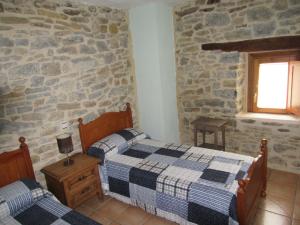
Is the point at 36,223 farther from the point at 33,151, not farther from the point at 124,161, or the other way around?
the point at 124,161

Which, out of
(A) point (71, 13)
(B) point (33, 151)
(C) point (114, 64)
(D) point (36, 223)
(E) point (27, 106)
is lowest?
(D) point (36, 223)

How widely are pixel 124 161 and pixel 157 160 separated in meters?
0.44

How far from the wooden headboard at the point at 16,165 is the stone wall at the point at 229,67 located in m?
2.71

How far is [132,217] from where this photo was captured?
9.30 feet

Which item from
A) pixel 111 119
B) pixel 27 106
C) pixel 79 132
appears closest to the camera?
pixel 27 106

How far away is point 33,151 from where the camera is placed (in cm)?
290

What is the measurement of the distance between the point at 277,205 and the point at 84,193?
7.77 ft

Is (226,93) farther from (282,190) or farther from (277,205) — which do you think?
(277,205)

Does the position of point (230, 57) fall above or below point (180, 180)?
above

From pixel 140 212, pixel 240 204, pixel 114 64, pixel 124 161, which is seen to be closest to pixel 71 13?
pixel 114 64

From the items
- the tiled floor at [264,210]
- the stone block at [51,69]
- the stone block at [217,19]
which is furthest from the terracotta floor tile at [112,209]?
the stone block at [217,19]

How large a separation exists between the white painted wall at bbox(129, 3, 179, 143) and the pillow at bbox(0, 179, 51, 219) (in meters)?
2.17

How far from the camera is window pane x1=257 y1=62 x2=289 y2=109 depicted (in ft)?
12.1

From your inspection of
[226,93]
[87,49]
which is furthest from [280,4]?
[87,49]
